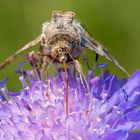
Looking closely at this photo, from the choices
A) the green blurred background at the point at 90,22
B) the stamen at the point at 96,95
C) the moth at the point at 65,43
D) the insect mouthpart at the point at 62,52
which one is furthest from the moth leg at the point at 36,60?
the green blurred background at the point at 90,22

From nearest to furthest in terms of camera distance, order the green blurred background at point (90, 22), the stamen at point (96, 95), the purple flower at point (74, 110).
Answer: the purple flower at point (74, 110) → the stamen at point (96, 95) → the green blurred background at point (90, 22)

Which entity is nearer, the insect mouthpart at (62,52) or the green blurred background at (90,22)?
the insect mouthpart at (62,52)

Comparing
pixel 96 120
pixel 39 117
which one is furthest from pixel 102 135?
pixel 39 117

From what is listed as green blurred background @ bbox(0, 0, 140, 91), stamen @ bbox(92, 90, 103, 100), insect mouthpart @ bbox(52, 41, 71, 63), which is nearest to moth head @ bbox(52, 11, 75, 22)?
insect mouthpart @ bbox(52, 41, 71, 63)

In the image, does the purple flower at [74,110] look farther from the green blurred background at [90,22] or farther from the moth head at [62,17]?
the green blurred background at [90,22]

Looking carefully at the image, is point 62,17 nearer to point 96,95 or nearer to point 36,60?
point 36,60

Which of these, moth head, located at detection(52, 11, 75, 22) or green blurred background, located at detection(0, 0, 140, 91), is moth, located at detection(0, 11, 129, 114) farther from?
green blurred background, located at detection(0, 0, 140, 91)

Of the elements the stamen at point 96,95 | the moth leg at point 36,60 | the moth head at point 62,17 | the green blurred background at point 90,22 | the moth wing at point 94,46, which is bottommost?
the stamen at point 96,95
